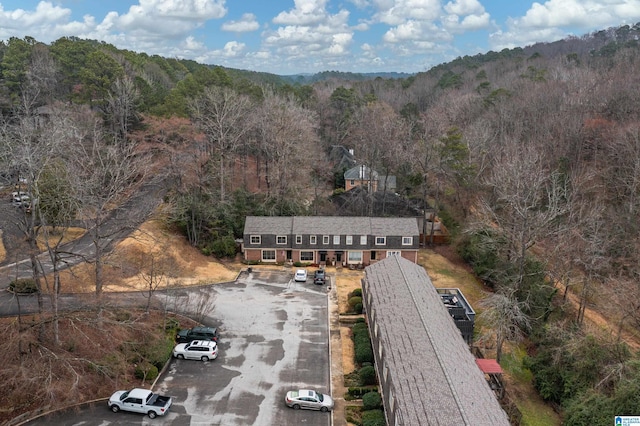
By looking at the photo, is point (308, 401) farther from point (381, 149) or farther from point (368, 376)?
point (381, 149)

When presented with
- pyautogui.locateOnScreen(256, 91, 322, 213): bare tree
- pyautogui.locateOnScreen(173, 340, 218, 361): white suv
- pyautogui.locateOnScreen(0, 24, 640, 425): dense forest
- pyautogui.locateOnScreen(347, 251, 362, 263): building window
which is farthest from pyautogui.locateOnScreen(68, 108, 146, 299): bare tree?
pyautogui.locateOnScreen(347, 251, 362, 263): building window

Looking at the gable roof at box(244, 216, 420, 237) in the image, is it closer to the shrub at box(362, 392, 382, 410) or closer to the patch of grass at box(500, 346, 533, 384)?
the patch of grass at box(500, 346, 533, 384)

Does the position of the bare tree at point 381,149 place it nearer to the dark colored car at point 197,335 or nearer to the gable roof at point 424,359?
the gable roof at point 424,359

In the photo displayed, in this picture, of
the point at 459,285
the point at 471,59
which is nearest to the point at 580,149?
the point at 459,285

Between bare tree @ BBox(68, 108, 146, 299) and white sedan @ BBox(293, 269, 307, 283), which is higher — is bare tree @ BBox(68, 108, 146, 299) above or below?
above

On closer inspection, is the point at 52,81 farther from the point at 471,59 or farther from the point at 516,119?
the point at 471,59

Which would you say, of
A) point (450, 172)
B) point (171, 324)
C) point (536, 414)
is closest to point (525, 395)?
point (536, 414)
